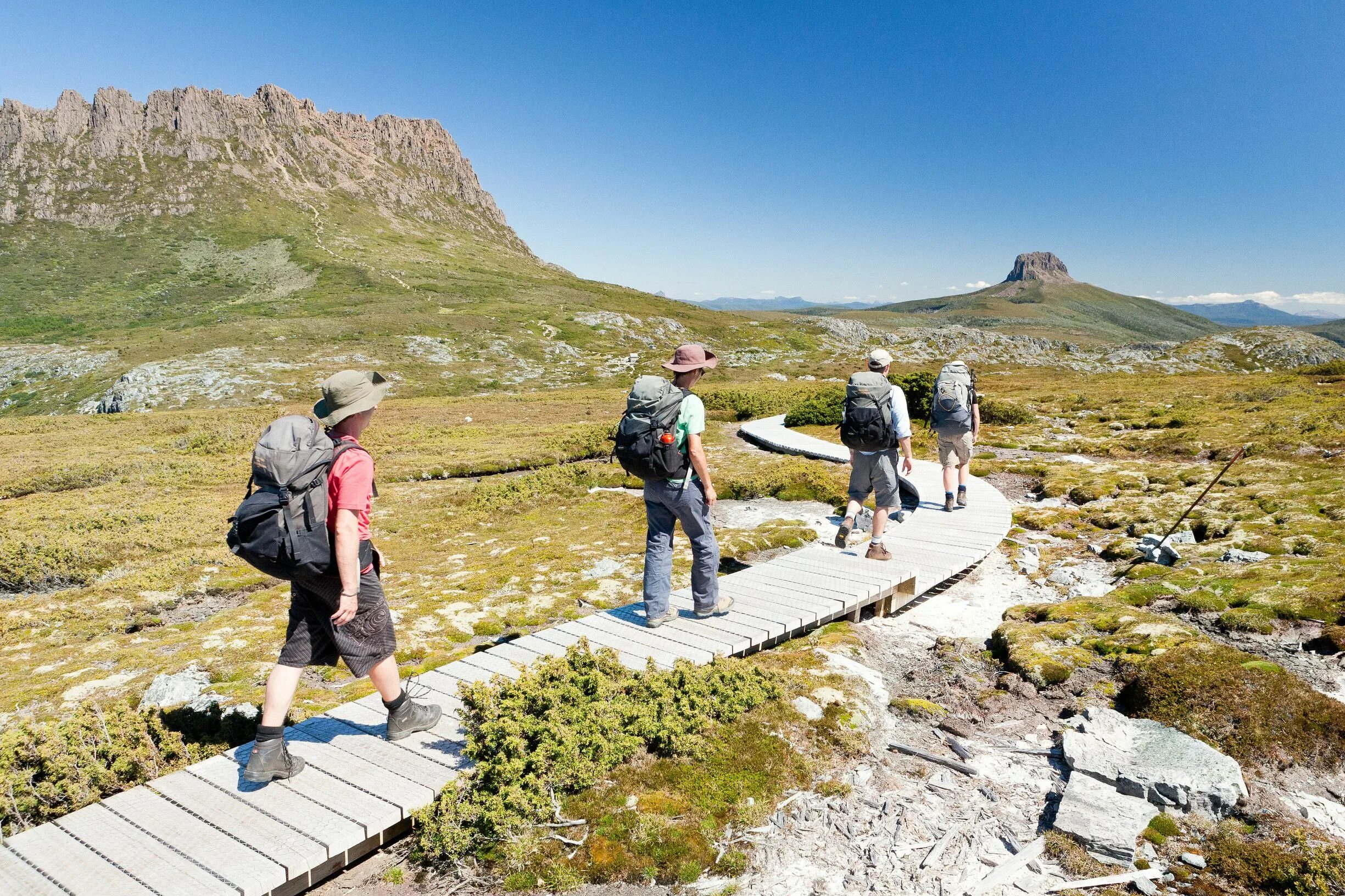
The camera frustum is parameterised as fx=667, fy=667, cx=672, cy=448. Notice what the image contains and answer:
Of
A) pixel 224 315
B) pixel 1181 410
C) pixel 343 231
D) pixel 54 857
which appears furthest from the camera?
pixel 343 231

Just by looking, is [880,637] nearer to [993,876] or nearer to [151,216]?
[993,876]

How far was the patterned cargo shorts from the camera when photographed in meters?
5.42

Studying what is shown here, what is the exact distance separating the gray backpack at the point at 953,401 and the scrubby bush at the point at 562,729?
8553 millimetres

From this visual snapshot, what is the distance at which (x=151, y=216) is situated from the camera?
148m

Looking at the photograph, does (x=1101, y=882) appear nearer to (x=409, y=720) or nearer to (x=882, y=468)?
(x=409, y=720)

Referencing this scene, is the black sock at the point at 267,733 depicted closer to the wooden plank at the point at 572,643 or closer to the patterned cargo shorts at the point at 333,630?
the patterned cargo shorts at the point at 333,630

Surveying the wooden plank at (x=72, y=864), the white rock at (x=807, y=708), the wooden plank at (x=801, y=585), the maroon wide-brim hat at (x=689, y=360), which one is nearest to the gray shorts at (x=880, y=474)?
the wooden plank at (x=801, y=585)

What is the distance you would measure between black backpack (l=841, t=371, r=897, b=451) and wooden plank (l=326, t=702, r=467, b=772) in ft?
22.4

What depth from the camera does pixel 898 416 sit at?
10.7 m

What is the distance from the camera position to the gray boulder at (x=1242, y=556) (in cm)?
1045

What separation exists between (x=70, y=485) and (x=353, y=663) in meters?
23.5

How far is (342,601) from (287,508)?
2.81ft

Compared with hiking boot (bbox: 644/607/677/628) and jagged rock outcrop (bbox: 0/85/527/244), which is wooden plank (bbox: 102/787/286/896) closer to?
hiking boot (bbox: 644/607/677/628)

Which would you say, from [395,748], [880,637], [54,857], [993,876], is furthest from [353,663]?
[880,637]
